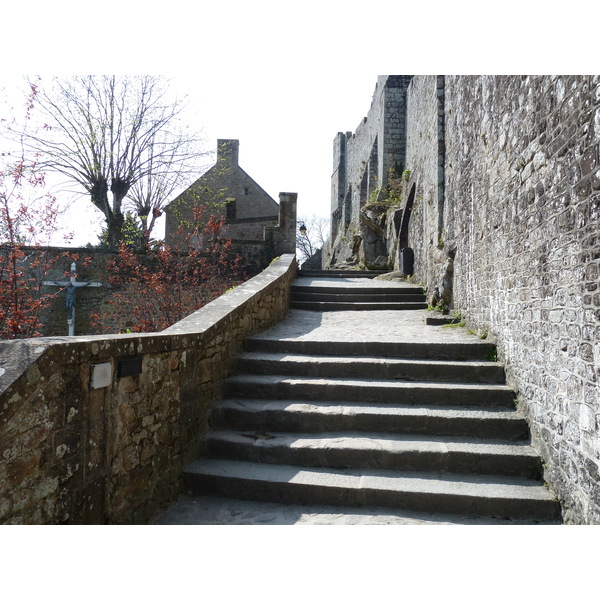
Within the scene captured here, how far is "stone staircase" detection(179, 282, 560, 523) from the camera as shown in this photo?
3.18 m

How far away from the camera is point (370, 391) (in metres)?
4.20

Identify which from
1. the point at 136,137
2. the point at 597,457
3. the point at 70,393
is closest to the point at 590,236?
the point at 597,457

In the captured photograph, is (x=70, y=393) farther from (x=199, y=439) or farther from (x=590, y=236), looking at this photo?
(x=590, y=236)

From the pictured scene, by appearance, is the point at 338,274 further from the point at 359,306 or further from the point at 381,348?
the point at 381,348

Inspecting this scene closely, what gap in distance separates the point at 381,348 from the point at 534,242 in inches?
78.2

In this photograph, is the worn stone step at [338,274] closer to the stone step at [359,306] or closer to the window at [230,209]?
the stone step at [359,306]

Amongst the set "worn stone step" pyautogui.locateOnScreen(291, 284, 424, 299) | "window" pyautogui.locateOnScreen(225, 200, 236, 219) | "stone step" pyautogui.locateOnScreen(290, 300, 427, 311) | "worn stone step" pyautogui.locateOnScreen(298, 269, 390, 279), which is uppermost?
"window" pyautogui.locateOnScreen(225, 200, 236, 219)

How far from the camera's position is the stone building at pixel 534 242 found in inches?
105

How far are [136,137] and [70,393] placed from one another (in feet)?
53.6

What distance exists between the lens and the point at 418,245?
31.3ft

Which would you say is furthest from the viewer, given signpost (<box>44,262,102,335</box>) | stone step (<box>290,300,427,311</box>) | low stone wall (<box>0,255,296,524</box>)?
signpost (<box>44,262,102,335</box>)

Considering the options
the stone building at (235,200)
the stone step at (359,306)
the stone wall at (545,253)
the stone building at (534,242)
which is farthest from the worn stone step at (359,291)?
the stone building at (235,200)

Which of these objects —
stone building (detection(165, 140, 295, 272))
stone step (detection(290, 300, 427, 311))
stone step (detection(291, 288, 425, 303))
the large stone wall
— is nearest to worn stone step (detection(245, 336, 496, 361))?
stone step (detection(290, 300, 427, 311))

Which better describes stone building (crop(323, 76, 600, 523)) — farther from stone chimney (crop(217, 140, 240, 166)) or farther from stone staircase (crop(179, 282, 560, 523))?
stone chimney (crop(217, 140, 240, 166))
